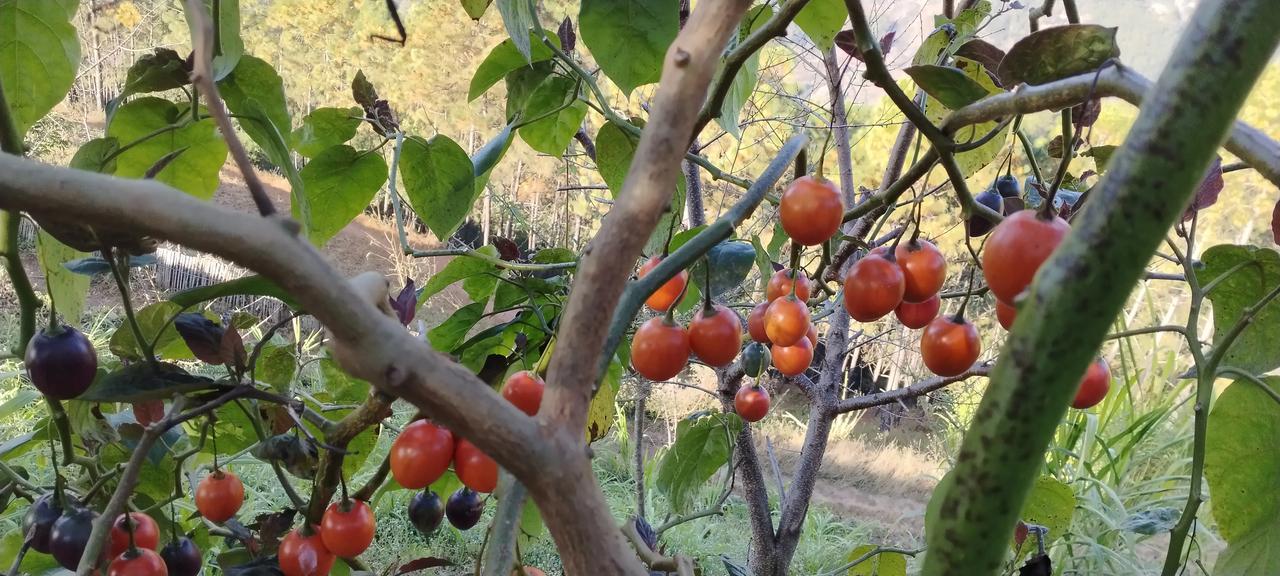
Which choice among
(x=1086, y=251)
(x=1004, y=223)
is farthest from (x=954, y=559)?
(x=1004, y=223)

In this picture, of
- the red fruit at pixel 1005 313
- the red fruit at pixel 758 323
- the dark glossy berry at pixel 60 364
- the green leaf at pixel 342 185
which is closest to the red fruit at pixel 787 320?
the red fruit at pixel 758 323

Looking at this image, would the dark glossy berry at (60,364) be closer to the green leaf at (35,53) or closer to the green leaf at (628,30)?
the green leaf at (35,53)

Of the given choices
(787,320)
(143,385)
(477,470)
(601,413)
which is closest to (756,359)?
(787,320)

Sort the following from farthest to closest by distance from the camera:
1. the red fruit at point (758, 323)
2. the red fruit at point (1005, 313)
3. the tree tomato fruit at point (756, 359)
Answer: the tree tomato fruit at point (756, 359), the red fruit at point (758, 323), the red fruit at point (1005, 313)

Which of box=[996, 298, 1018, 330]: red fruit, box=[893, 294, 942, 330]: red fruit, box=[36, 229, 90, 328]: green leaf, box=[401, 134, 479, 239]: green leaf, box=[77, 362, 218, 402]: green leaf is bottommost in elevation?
box=[996, 298, 1018, 330]: red fruit

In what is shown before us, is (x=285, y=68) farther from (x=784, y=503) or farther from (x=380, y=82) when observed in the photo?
(x=784, y=503)

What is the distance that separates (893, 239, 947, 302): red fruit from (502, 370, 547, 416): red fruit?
0.74 ft

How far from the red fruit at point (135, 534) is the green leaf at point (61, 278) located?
123 mm

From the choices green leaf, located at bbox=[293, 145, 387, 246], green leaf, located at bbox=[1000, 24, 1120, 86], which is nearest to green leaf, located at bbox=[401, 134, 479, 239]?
green leaf, located at bbox=[293, 145, 387, 246]

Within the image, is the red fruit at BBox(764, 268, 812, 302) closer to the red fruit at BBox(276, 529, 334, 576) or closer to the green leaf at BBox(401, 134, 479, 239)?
the green leaf at BBox(401, 134, 479, 239)

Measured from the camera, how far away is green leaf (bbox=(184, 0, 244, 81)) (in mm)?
353

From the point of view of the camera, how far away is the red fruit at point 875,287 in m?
0.41

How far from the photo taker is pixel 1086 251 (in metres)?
0.12

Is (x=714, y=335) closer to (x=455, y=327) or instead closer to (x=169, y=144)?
(x=455, y=327)
